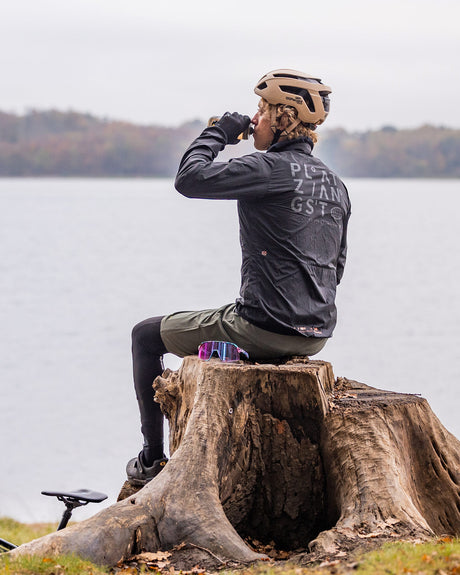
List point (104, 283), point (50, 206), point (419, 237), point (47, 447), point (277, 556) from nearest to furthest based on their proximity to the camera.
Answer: point (277, 556)
point (47, 447)
point (104, 283)
point (419, 237)
point (50, 206)

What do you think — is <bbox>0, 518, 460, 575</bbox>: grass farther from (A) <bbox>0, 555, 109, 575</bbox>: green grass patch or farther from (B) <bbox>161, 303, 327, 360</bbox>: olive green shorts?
(B) <bbox>161, 303, 327, 360</bbox>: olive green shorts

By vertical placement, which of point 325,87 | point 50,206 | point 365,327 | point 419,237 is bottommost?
point 325,87

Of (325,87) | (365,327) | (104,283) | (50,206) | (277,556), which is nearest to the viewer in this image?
(277,556)

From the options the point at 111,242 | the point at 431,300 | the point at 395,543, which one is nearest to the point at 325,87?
the point at 395,543

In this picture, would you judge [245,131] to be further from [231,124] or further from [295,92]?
[295,92]

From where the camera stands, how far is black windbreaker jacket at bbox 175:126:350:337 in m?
4.75

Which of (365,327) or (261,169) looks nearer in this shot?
(261,169)

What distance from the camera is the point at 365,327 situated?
3253 centimetres

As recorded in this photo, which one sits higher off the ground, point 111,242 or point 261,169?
point 111,242

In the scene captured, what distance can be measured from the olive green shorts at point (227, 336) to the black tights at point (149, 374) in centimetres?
11

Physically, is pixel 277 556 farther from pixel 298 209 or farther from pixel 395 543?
pixel 298 209

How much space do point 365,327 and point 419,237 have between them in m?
13.3

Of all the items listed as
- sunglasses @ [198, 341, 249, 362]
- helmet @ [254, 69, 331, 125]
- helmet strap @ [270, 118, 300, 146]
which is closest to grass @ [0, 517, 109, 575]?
sunglasses @ [198, 341, 249, 362]

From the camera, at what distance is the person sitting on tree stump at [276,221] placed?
480 centimetres
